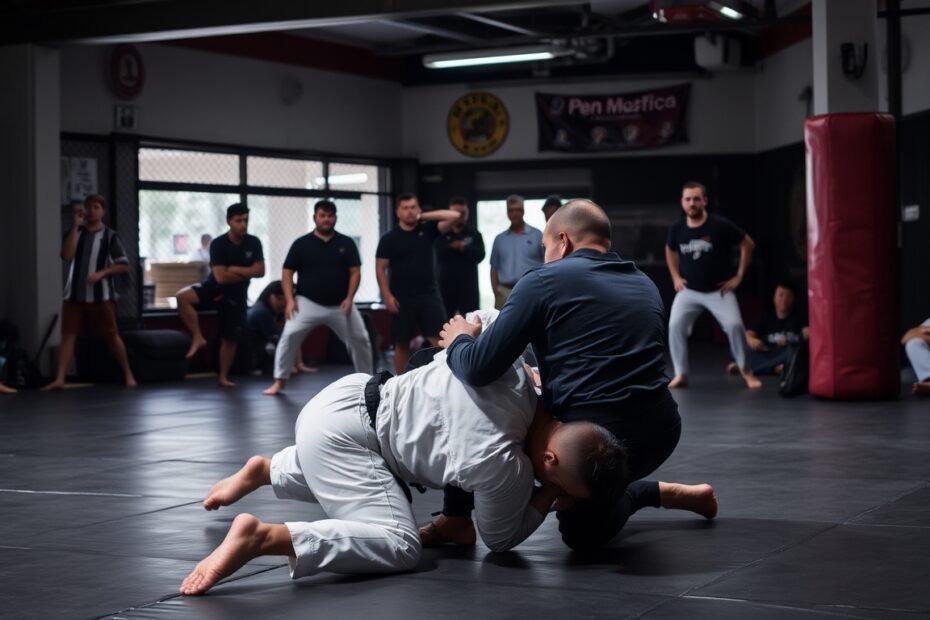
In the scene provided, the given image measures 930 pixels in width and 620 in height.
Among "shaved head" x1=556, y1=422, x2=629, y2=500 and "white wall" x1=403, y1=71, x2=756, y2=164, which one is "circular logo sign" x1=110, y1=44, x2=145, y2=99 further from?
"shaved head" x1=556, y1=422, x2=629, y2=500

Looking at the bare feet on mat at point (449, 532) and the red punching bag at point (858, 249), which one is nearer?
the bare feet on mat at point (449, 532)

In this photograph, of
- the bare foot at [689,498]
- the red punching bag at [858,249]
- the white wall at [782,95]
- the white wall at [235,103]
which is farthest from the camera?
the white wall at [782,95]

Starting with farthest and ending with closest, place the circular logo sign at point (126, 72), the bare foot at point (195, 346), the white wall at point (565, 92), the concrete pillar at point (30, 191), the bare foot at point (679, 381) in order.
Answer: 1. the white wall at point (565, 92)
2. the circular logo sign at point (126, 72)
3. the bare foot at point (195, 346)
4. the concrete pillar at point (30, 191)
5. the bare foot at point (679, 381)

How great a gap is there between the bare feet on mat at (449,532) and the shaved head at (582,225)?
1059mm

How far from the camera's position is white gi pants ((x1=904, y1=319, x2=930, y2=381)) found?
10070mm

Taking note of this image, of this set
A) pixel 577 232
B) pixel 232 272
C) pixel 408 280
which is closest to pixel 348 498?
pixel 577 232

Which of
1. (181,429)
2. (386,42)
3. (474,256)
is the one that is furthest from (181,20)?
(386,42)

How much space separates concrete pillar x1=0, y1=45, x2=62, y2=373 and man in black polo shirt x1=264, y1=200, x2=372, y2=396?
125 inches

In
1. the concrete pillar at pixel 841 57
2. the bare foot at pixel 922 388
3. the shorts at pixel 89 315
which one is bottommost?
the bare foot at pixel 922 388

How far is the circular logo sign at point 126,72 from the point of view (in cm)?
1450

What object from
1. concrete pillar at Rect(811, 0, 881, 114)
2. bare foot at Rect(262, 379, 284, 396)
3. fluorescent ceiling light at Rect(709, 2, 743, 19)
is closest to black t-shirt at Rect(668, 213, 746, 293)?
concrete pillar at Rect(811, 0, 881, 114)

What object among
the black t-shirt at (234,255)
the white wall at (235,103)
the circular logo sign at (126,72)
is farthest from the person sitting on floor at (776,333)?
the circular logo sign at (126,72)

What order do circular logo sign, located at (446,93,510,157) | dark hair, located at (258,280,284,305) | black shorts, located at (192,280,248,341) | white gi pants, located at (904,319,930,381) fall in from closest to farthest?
white gi pants, located at (904,319,930,381)
black shorts, located at (192,280,248,341)
dark hair, located at (258,280,284,305)
circular logo sign, located at (446,93,510,157)

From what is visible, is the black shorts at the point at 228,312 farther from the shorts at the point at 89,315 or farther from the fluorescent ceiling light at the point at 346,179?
the fluorescent ceiling light at the point at 346,179
